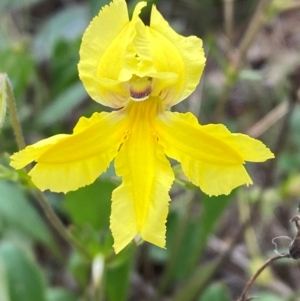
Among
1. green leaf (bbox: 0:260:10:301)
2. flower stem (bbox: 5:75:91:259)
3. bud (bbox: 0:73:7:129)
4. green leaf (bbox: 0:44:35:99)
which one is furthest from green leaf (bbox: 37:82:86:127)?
bud (bbox: 0:73:7:129)

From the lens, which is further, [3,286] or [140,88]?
[3,286]

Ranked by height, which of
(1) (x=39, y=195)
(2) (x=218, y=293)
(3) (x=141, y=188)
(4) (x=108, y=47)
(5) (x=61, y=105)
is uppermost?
(4) (x=108, y=47)

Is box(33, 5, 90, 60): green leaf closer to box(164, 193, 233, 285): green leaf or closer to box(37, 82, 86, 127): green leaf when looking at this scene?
box(37, 82, 86, 127): green leaf

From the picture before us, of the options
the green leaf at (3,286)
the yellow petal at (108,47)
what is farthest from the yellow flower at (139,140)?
the green leaf at (3,286)

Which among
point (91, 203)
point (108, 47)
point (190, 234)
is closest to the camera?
point (108, 47)

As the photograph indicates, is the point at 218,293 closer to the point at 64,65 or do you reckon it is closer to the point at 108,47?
the point at 108,47

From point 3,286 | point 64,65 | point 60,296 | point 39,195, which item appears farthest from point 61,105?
point 39,195

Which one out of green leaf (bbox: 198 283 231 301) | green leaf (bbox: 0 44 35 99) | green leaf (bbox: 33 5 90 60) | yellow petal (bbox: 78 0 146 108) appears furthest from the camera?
green leaf (bbox: 33 5 90 60)
